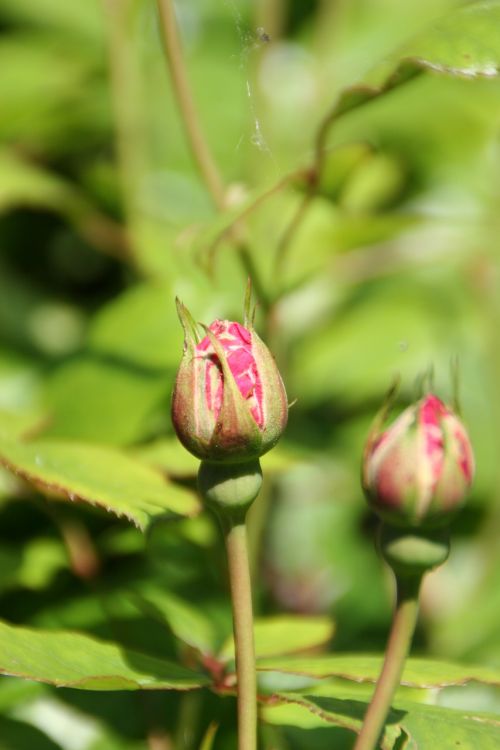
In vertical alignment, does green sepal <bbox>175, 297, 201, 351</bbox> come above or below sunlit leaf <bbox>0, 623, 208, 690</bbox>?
above

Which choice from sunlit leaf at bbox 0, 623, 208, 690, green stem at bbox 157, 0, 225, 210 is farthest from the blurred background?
sunlit leaf at bbox 0, 623, 208, 690

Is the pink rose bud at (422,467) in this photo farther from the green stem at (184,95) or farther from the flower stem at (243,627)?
the green stem at (184,95)

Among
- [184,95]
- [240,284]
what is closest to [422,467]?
[184,95]

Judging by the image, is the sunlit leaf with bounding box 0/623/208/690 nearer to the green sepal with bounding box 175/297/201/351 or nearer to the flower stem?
the flower stem

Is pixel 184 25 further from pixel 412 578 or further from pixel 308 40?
pixel 412 578

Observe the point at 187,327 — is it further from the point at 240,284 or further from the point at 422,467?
the point at 240,284

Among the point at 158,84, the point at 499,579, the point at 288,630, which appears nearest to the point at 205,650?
the point at 288,630

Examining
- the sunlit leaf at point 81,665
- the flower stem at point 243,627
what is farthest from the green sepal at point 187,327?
the sunlit leaf at point 81,665
